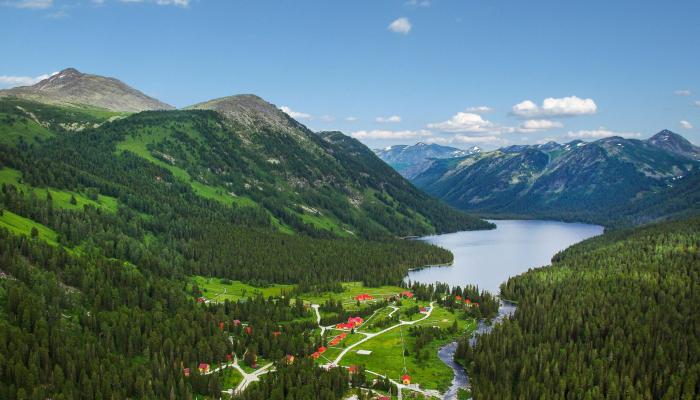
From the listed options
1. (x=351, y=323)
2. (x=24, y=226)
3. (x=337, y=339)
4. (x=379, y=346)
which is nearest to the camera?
(x=379, y=346)

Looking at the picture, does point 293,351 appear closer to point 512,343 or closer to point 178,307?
point 178,307

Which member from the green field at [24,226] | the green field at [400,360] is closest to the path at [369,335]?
the green field at [400,360]

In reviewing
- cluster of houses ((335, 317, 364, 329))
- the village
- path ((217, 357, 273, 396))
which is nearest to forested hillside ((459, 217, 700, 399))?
the village

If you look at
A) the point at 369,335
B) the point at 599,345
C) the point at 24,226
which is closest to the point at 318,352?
the point at 369,335

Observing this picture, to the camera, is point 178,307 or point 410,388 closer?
point 410,388

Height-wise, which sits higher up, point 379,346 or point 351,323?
point 351,323

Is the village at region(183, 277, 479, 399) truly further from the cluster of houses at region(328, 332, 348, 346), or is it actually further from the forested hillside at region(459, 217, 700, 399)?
the forested hillside at region(459, 217, 700, 399)

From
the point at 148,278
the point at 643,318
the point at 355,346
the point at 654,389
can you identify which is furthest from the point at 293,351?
the point at 643,318

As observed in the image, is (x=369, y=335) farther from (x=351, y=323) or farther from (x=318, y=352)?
(x=318, y=352)
